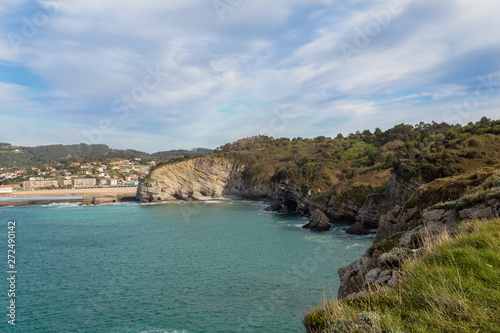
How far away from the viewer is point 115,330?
15.6m

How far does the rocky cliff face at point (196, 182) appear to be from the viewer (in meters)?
88.7

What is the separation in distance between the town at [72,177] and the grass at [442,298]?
5038 inches

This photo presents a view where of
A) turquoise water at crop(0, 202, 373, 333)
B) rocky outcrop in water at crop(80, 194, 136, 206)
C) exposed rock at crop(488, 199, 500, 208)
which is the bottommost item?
rocky outcrop in water at crop(80, 194, 136, 206)

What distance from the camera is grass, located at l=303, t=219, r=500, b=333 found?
14.1ft

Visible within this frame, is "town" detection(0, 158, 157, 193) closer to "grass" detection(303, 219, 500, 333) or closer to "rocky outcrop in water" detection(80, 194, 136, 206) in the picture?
"rocky outcrop in water" detection(80, 194, 136, 206)

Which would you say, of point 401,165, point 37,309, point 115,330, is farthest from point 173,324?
point 401,165

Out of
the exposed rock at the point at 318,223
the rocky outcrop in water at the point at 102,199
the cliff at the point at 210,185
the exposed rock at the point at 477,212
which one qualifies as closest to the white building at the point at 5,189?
the rocky outcrop in water at the point at 102,199

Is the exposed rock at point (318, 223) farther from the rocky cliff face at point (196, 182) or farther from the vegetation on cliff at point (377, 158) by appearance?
the rocky cliff face at point (196, 182)

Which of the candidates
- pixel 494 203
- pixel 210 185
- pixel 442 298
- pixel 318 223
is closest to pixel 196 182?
pixel 210 185

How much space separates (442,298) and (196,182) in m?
90.8

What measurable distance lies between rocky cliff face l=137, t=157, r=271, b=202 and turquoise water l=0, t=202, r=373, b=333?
1778 inches

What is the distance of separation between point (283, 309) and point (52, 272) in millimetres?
20138

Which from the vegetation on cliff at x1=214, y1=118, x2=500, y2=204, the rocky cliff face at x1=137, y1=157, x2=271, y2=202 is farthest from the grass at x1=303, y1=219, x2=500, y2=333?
the rocky cliff face at x1=137, y1=157, x2=271, y2=202

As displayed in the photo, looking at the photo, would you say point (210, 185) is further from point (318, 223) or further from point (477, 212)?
point (477, 212)
